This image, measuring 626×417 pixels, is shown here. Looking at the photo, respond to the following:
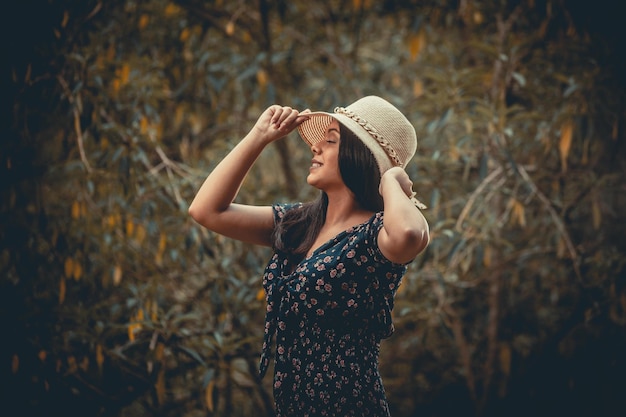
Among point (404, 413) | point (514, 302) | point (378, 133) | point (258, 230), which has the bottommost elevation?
point (404, 413)

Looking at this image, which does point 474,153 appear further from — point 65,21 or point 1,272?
point 1,272

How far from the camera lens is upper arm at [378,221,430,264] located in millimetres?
1323

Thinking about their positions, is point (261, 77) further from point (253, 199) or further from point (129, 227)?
point (129, 227)

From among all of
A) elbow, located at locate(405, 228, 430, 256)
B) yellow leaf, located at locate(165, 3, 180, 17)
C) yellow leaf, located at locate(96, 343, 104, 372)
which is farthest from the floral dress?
yellow leaf, located at locate(165, 3, 180, 17)

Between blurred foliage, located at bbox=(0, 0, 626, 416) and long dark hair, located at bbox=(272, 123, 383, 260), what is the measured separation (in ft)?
3.83

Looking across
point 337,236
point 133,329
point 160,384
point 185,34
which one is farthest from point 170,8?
point 337,236

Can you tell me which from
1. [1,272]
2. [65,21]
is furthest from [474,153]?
[1,272]

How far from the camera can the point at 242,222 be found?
1.69 metres

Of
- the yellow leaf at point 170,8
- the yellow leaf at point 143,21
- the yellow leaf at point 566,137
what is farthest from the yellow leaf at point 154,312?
the yellow leaf at point 566,137

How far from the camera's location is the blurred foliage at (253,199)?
2775 mm

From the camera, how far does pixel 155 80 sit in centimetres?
330

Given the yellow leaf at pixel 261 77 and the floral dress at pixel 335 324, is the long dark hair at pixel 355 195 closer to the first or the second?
the floral dress at pixel 335 324

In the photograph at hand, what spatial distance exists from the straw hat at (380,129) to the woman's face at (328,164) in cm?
3

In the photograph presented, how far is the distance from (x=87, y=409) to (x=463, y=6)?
2257mm
